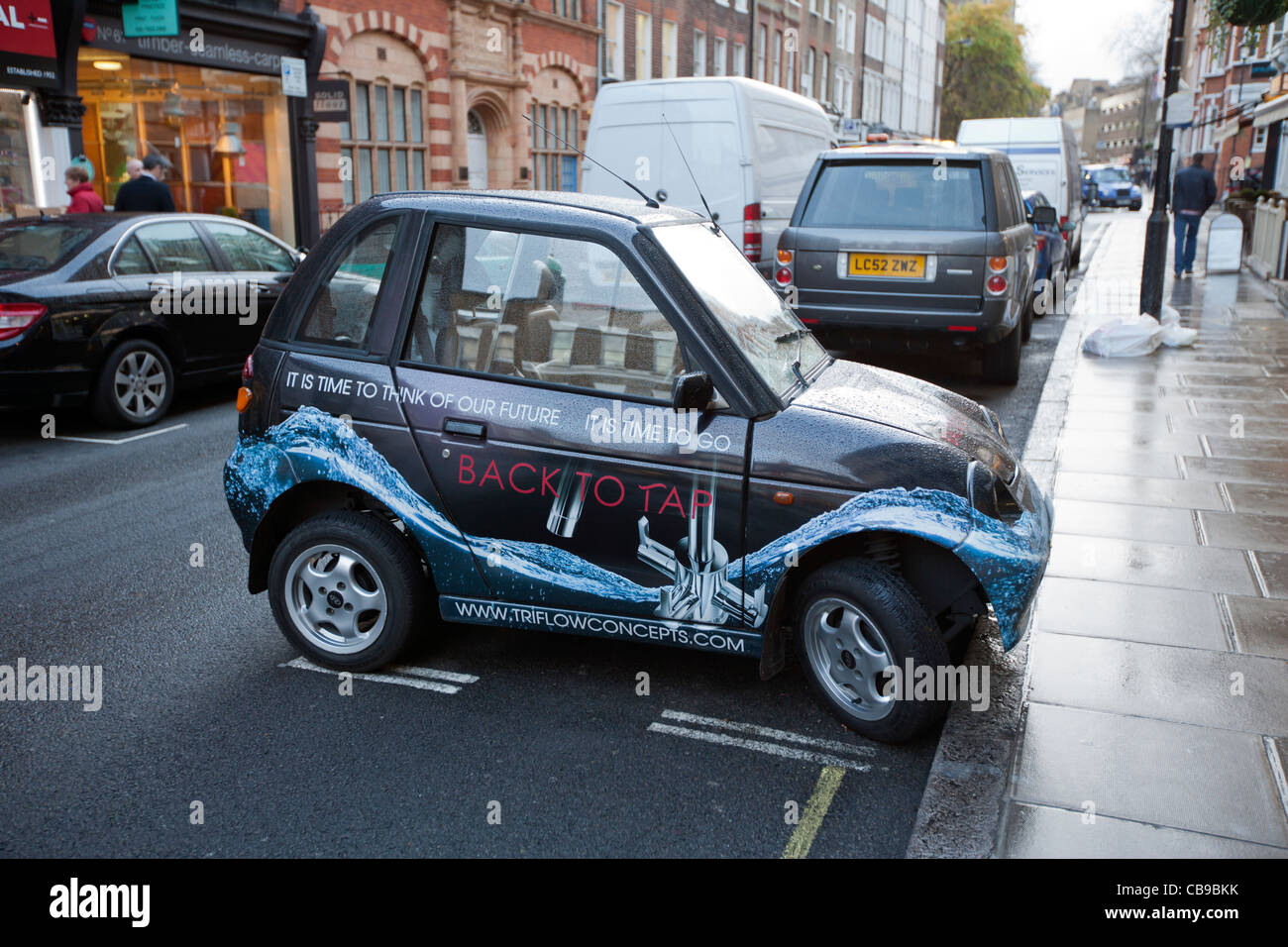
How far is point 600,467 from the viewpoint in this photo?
3877 mm

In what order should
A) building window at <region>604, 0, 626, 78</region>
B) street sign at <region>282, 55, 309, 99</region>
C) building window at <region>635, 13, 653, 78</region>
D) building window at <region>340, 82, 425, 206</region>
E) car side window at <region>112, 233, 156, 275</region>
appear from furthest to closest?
building window at <region>635, 13, 653, 78</region> → building window at <region>604, 0, 626, 78</region> → building window at <region>340, 82, 425, 206</region> → street sign at <region>282, 55, 309, 99</region> → car side window at <region>112, 233, 156, 275</region>

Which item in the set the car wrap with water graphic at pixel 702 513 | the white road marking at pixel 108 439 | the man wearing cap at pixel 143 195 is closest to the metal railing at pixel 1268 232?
the man wearing cap at pixel 143 195

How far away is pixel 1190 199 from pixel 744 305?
16904 millimetres

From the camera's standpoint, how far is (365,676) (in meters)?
4.38

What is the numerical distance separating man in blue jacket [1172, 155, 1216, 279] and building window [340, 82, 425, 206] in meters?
13.6

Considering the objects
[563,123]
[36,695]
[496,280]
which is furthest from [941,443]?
[563,123]

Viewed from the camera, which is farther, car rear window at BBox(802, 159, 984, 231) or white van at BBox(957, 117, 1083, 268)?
white van at BBox(957, 117, 1083, 268)

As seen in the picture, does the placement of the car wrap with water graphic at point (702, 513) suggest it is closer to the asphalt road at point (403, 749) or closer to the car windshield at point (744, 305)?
the car windshield at point (744, 305)

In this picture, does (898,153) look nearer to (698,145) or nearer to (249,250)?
(698,145)

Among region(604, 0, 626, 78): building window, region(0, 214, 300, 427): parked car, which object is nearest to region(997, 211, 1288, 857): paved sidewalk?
region(0, 214, 300, 427): parked car

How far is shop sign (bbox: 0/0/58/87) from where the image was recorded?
1338cm

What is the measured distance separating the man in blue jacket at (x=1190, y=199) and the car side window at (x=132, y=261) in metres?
15.1

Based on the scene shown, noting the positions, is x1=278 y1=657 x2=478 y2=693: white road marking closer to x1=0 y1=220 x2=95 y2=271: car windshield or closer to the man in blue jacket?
x1=0 y1=220 x2=95 y2=271: car windshield

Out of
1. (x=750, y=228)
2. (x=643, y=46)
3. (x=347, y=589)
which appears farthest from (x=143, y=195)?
(x=643, y=46)
